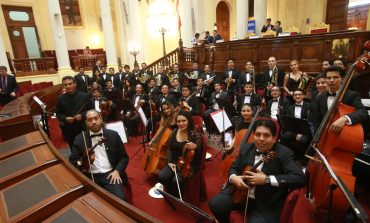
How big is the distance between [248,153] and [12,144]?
7.94 feet

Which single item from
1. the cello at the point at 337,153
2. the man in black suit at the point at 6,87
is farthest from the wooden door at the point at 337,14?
the man in black suit at the point at 6,87

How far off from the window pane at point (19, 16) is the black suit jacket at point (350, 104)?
15.9 metres

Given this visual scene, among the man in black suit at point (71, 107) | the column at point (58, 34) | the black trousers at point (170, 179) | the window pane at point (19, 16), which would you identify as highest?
the window pane at point (19, 16)

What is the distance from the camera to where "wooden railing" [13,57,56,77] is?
38.4ft

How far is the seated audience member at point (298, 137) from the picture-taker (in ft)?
12.0

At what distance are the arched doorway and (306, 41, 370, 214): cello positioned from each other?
12.3m

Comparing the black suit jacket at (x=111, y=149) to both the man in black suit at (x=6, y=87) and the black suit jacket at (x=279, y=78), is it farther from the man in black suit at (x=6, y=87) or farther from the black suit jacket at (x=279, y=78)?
the man in black suit at (x=6, y=87)

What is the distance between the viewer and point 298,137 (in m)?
3.70

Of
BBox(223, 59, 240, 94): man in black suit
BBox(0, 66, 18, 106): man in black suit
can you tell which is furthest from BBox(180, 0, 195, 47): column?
BBox(0, 66, 18, 106): man in black suit

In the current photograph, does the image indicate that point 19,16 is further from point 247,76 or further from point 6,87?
point 247,76

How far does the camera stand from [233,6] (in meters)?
13.9

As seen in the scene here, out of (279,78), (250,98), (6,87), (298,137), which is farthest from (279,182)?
(6,87)

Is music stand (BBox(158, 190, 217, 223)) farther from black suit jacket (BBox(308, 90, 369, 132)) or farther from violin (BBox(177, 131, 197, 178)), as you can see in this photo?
black suit jacket (BBox(308, 90, 369, 132))

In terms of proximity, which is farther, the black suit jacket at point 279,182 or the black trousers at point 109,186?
the black trousers at point 109,186
